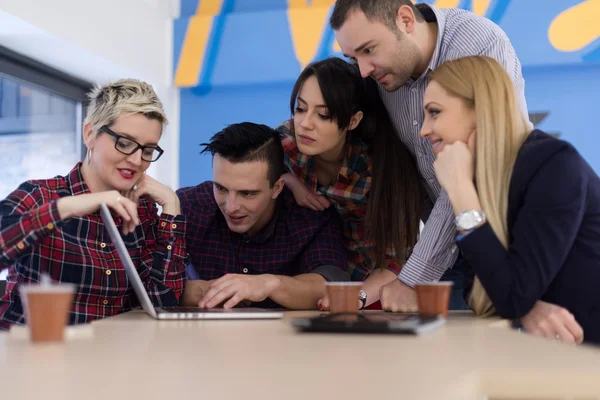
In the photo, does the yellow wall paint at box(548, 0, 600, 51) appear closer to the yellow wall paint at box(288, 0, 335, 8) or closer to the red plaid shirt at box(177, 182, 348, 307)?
the yellow wall paint at box(288, 0, 335, 8)

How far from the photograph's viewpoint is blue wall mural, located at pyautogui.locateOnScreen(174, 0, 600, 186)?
4.19 meters

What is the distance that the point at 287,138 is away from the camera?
2535 mm

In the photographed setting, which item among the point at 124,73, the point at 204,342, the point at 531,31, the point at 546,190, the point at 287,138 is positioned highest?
the point at 531,31

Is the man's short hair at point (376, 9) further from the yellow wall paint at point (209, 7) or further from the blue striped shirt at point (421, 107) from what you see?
the yellow wall paint at point (209, 7)

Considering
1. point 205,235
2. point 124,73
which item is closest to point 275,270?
point 205,235

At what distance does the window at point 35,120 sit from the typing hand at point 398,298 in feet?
9.34

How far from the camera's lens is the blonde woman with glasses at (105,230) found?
182 centimetres

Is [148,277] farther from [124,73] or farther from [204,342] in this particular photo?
[124,73]

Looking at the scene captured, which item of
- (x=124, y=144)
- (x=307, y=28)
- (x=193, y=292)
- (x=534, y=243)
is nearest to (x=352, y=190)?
(x=193, y=292)

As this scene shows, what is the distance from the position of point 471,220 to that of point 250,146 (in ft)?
3.44

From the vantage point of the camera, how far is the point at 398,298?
1708 millimetres

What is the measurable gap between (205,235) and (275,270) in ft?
0.89

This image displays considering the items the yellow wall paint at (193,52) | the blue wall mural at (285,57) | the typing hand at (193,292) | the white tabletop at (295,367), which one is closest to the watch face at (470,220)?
the white tabletop at (295,367)

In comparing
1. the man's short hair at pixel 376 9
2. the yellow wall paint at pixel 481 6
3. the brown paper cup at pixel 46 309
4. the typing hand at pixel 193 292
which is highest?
the yellow wall paint at pixel 481 6
